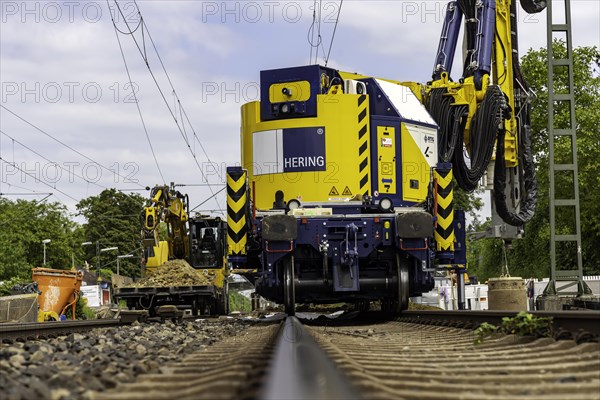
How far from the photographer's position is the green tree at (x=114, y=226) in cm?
8950

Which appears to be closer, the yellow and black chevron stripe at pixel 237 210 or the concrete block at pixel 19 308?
the yellow and black chevron stripe at pixel 237 210

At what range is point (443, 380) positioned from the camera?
4.56 metres

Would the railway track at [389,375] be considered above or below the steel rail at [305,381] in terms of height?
below

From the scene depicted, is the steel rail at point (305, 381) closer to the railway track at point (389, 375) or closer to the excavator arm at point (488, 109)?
the railway track at point (389, 375)

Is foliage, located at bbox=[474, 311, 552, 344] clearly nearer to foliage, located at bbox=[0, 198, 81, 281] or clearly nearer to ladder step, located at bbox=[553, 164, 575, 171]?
ladder step, located at bbox=[553, 164, 575, 171]

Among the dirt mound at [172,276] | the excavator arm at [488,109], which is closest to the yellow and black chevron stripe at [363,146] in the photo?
the excavator arm at [488,109]

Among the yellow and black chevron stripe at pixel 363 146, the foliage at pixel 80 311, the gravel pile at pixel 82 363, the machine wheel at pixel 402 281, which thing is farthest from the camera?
the foliage at pixel 80 311

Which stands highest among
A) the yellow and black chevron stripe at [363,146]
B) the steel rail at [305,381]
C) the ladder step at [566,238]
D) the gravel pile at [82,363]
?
the yellow and black chevron stripe at [363,146]

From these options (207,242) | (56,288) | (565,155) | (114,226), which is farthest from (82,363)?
(114,226)

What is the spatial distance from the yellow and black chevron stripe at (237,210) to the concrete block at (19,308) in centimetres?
978

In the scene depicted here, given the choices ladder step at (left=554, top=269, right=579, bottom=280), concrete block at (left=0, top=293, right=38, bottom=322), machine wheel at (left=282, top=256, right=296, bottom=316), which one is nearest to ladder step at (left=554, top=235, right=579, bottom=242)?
ladder step at (left=554, top=269, right=579, bottom=280)

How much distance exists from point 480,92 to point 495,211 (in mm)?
2884

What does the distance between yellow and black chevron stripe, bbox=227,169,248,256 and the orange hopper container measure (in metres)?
13.6

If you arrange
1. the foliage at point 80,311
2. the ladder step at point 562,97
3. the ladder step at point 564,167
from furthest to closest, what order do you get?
1. the foliage at point 80,311
2. the ladder step at point 562,97
3. the ladder step at point 564,167
